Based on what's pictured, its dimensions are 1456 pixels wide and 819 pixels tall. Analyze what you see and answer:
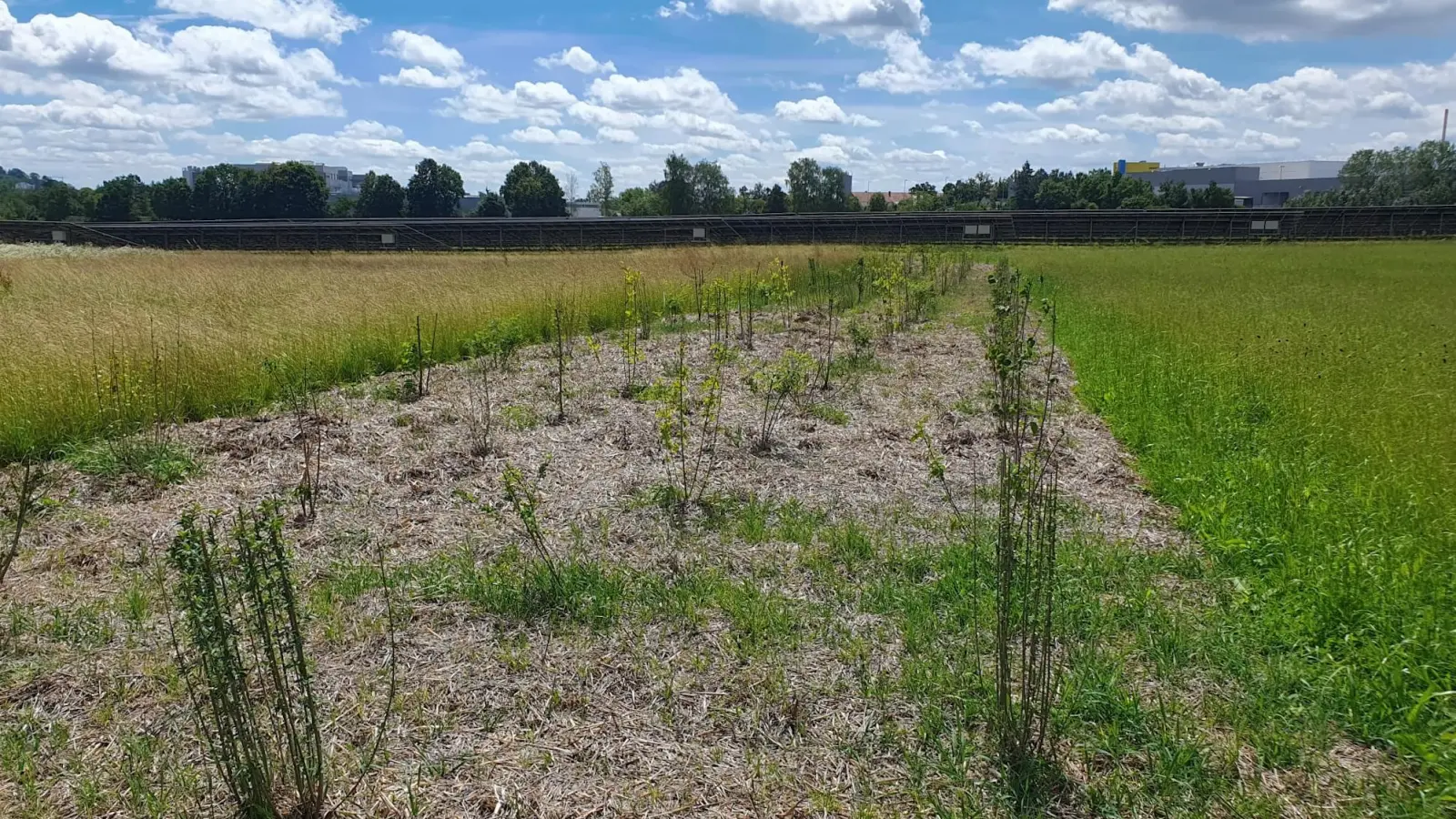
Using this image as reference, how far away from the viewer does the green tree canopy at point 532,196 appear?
303 ft

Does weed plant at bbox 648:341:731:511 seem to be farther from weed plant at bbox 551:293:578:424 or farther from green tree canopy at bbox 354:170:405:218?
green tree canopy at bbox 354:170:405:218

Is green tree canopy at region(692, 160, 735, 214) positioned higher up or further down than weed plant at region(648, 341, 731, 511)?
higher up

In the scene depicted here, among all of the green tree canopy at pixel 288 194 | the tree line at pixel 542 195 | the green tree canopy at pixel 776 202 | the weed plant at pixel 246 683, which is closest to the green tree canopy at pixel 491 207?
the tree line at pixel 542 195

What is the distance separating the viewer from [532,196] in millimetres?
92438

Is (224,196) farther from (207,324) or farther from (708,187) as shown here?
(207,324)

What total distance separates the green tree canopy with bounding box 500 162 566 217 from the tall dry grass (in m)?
70.9

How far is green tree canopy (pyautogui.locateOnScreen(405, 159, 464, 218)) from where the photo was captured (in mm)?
92062

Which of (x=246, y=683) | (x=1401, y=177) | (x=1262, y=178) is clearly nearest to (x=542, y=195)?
(x=1401, y=177)

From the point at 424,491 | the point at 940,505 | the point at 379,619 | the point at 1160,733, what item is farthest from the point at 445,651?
the point at 940,505

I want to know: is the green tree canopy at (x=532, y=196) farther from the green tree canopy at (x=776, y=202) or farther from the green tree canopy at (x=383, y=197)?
the green tree canopy at (x=776, y=202)

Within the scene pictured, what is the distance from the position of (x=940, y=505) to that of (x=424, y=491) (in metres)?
3.73

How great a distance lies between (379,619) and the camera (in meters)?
4.26

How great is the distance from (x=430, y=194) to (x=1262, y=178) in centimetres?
13475

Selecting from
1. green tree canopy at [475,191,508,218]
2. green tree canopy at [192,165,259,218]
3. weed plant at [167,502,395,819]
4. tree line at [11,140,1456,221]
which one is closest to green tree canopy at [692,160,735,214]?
tree line at [11,140,1456,221]
